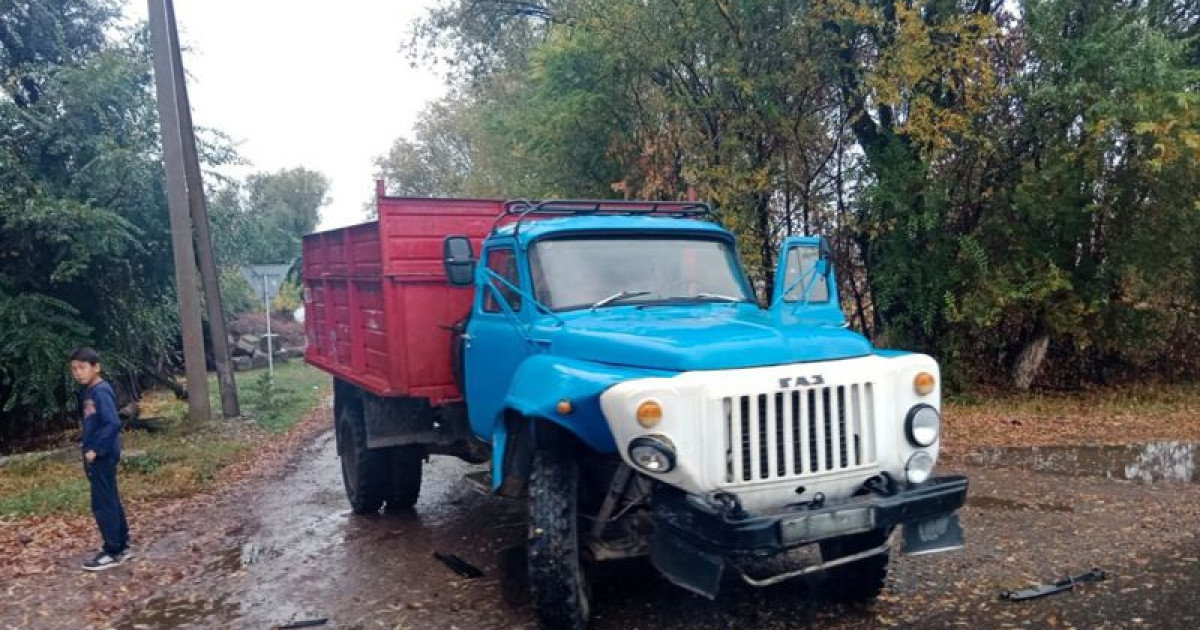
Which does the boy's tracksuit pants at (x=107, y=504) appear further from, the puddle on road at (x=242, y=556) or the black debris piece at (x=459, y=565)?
the black debris piece at (x=459, y=565)

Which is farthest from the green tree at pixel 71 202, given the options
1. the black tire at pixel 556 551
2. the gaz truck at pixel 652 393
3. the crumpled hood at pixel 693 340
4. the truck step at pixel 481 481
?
the black tire at pixel 556 551

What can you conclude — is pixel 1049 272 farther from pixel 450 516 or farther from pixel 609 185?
pixel 450 516

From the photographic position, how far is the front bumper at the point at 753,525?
424 centimetres

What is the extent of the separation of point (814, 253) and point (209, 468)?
757 centimetres

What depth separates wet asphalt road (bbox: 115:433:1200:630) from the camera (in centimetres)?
521

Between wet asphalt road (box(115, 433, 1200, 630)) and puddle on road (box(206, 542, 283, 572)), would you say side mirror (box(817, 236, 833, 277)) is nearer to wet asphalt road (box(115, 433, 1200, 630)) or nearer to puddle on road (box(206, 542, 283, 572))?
wet asphalt road (box(115, 433, 1200, 630))

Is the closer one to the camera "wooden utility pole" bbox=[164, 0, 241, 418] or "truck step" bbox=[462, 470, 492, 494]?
"truck step" bbox=[462, 470, 492, 494]

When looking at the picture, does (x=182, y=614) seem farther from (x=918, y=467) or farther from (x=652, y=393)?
(x=918, y=467)

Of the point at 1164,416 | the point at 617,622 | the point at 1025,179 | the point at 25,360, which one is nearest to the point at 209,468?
the point at 25,360

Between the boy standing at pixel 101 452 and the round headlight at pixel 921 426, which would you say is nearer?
the round headlight at pixel 921 426

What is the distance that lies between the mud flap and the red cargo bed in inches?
110

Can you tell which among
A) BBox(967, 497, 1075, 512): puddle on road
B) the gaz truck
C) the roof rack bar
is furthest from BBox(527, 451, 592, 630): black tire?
BBox(967, 497, 1075, 512): puddle on road

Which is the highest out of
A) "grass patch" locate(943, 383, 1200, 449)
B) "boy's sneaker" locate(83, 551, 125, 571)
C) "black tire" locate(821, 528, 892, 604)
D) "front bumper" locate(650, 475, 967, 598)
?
"front bumper" locate(650, 475, 967, 598)

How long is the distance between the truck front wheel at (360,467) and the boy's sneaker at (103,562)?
1830 millimetres
